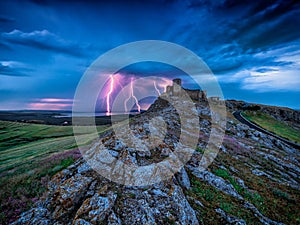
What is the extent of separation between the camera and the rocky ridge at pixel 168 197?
916 centimetres

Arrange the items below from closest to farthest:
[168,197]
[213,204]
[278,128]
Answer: [168,197] < [213,204] < [278,128]

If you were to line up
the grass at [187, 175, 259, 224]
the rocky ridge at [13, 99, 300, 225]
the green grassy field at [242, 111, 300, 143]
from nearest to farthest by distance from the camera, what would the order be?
the rocky ridge at [13, 99, 300, 225] → the grass at [187, 175, 259, 224] → the green grassy field at [242, 111, 300, 143]

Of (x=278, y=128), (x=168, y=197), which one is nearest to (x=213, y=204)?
(x=168, y=197)

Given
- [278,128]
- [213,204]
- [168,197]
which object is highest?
[168,197]

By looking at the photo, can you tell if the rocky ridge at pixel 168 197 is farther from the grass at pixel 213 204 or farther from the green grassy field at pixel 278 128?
the green grassy field at pixel 278 128

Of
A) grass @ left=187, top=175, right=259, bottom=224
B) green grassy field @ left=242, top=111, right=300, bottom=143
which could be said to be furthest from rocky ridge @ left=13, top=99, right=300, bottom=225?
green grassy field @ left=242, top=111, right=300, bottom=143

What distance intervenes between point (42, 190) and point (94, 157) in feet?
18.9

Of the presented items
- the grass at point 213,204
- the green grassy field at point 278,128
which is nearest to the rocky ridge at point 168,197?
the grass at point 213,204

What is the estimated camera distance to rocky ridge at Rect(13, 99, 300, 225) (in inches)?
360

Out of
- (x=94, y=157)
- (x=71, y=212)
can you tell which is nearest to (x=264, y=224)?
(x=71, y=212)

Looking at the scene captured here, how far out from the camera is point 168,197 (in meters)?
10.4

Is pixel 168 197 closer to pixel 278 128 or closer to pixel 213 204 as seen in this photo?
pixel 213 204

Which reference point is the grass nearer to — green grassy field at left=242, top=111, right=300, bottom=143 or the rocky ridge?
the rocky ridge

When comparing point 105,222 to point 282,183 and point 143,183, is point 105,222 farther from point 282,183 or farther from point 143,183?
point 282,183
